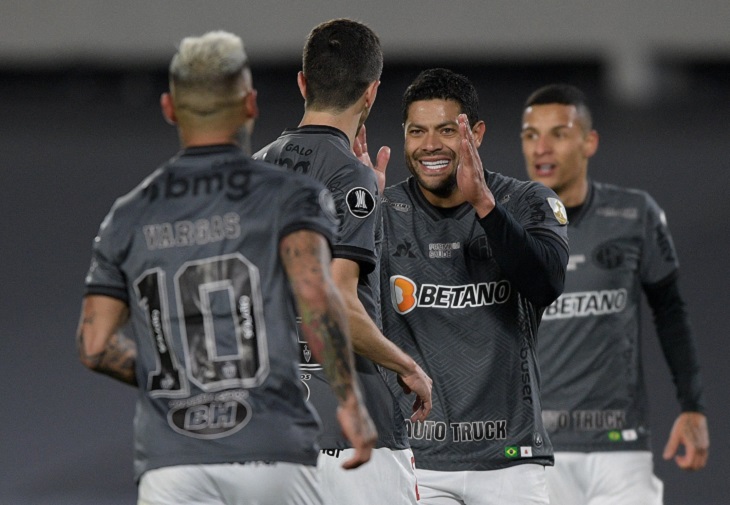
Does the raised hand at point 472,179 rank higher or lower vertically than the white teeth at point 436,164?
lower

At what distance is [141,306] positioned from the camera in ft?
11.2

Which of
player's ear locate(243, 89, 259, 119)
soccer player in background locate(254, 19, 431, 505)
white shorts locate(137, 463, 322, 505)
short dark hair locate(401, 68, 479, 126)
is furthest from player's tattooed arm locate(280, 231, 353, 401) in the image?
short dark hair locate(401, 68, 479, 126)

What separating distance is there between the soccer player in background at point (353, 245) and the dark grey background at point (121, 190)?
5.44m

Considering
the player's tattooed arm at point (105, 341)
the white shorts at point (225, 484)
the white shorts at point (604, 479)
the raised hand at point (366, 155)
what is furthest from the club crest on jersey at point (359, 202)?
the white shorts at point (604, 479)

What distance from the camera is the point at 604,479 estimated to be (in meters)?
6.02

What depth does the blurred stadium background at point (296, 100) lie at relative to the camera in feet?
41.0

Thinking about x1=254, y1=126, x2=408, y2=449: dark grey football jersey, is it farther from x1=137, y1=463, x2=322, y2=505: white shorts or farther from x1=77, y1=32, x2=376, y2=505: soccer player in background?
x1=137, y1=463, x2=322, y2=505: white shorts

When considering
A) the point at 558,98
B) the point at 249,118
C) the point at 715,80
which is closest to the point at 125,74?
the point at 715,80

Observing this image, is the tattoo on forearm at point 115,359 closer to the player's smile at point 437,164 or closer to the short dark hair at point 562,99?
the player's smile at point 437,164

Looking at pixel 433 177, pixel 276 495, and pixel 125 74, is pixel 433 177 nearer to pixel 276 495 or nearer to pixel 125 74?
pixel 276 495

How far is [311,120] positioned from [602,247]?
234cm

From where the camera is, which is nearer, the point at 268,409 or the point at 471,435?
the point at 268,409

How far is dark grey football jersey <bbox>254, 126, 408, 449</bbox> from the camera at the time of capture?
409 cm

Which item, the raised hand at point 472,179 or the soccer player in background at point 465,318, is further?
the soccer player in background at point 465,318
